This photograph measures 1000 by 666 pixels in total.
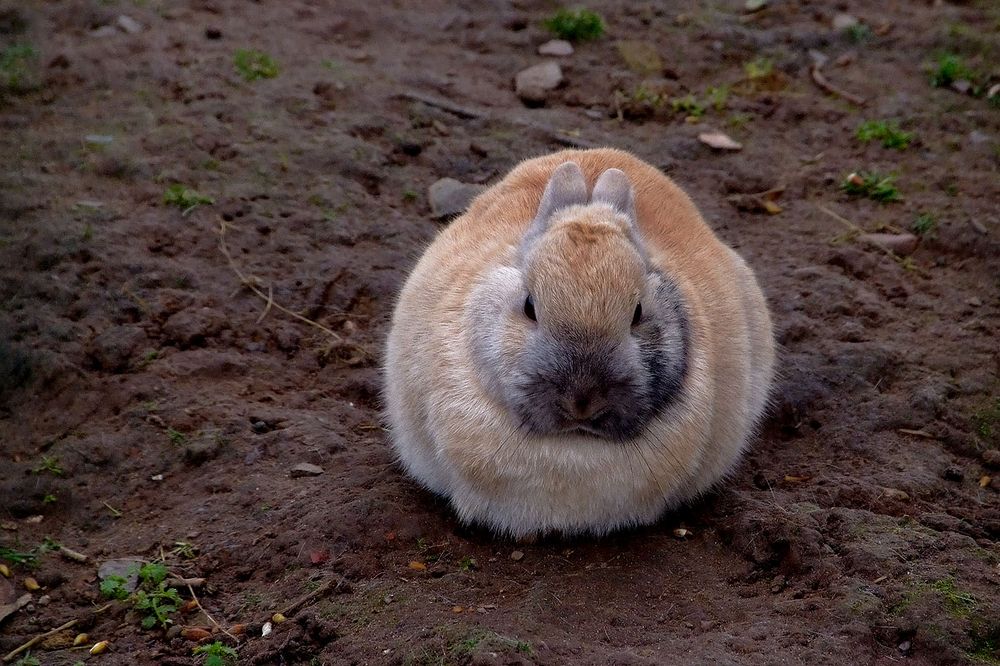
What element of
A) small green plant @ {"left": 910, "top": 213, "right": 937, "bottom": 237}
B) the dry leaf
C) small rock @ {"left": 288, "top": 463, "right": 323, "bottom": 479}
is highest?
small green plant @ {"left": 910, "top": 213, "right": 937, "bottom": 237}

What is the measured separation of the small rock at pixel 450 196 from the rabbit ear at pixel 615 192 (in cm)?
266

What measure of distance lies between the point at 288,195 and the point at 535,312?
362 centimetres

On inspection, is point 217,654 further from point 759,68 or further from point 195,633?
point 759,68

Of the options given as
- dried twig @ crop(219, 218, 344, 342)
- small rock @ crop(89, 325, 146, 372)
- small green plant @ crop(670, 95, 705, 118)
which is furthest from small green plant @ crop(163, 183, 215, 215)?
small green plant @ crop(670, 95, 705, 118)

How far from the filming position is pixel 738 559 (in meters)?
4.86

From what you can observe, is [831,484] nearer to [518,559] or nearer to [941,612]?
[941,612]

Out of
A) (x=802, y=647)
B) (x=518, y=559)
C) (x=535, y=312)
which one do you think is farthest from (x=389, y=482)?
(x=802, y=647)

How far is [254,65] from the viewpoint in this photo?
8.61m

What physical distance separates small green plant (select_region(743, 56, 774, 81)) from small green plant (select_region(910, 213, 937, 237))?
2.22 meters

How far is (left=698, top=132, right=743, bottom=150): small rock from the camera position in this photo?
8211mm

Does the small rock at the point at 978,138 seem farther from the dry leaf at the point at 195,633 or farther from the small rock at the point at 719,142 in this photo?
the dry leaf at the point at 195,633

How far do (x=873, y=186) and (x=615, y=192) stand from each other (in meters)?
3.65

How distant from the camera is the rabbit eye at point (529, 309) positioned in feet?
14.2

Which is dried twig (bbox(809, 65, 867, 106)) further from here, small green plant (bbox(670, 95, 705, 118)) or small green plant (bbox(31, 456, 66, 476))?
small green plant (bbox(31, 456, 66, 476))
